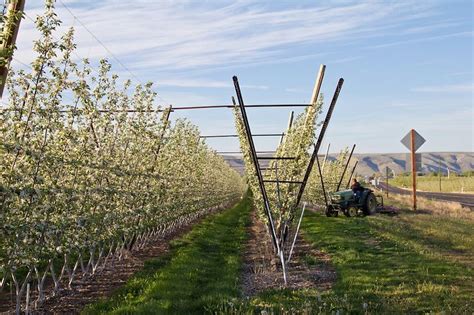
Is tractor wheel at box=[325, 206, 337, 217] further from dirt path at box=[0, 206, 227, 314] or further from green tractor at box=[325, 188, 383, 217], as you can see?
dirt path at box=[0, 206, 227, 314]

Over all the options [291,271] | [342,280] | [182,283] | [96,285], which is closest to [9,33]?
[182,283]

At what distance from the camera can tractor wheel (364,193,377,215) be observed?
25.4 m

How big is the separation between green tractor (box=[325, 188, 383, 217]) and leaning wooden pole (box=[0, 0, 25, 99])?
20962 millimetres

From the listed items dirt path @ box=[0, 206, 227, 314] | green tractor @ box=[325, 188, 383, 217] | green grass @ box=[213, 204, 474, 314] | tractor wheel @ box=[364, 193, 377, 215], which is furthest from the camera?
green tractor @ box=[325, 188, 383, 217]

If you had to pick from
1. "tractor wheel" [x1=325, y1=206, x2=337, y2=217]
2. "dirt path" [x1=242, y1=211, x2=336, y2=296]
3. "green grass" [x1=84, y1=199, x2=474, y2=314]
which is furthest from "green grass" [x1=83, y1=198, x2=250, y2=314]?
"tractor wheel" [x1=325, y1=206, x2=337, y2=217]

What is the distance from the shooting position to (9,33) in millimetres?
6016

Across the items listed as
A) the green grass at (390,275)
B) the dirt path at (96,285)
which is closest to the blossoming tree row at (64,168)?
the dirt path at (96,285)

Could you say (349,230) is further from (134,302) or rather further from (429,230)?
(134,302)

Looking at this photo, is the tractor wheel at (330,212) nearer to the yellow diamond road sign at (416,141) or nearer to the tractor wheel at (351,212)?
the tractor wheel at (351,212)

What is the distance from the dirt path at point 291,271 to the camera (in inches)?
397

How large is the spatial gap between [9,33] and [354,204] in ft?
71.1

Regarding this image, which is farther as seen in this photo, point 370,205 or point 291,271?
point 370,205

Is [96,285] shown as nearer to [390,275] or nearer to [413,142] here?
[390,275]

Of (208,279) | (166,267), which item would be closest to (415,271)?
(208,279)
